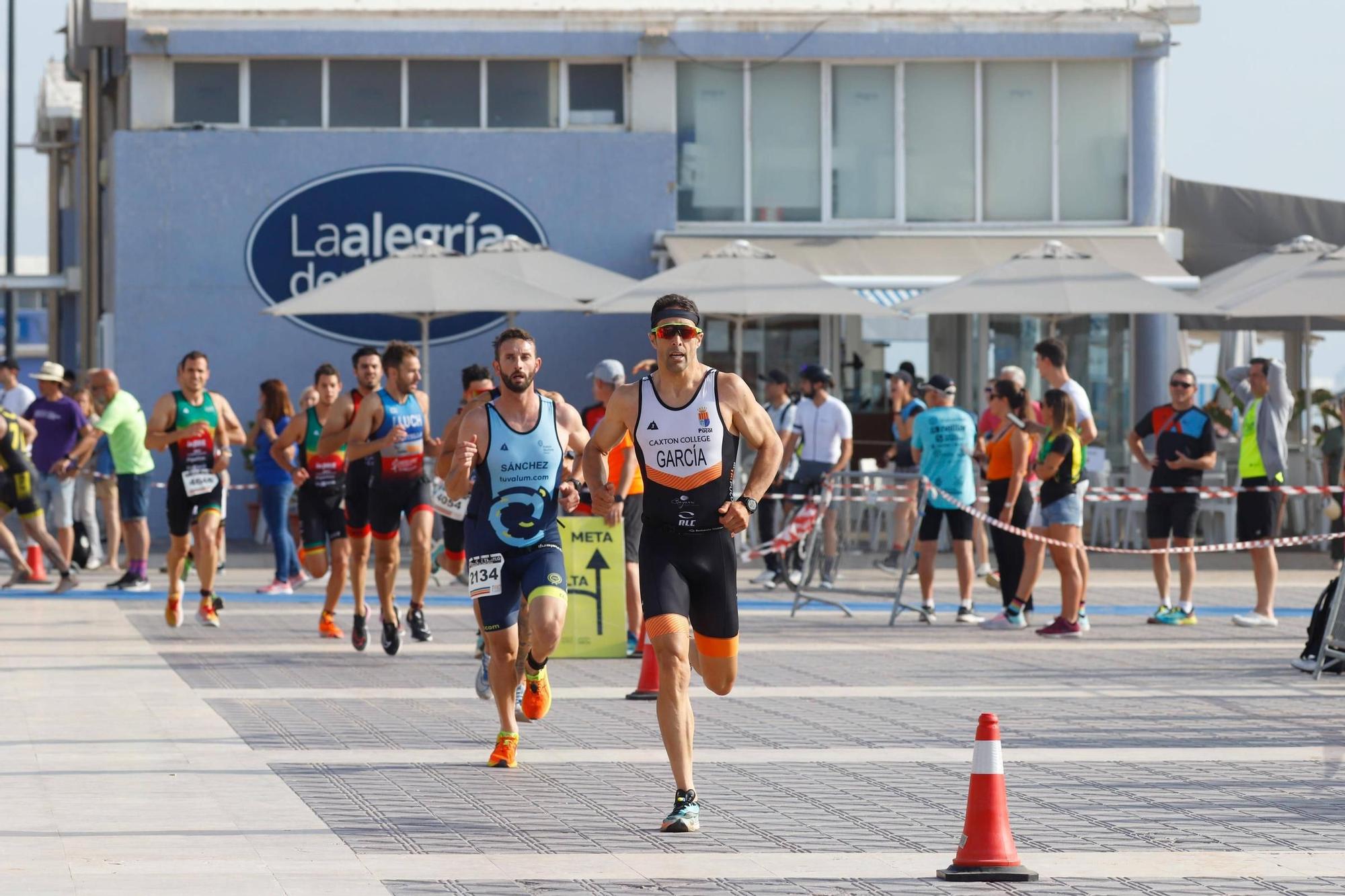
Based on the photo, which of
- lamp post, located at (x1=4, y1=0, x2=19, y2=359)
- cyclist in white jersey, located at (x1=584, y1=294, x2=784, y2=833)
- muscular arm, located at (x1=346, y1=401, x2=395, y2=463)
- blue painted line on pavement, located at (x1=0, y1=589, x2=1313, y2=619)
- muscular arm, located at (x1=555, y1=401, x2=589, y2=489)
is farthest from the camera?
lamp post, located at (x1=4, y1=0, x2=19, y2=359)

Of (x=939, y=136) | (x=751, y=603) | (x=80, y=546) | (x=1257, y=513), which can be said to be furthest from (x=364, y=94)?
(x=1257, y=513)

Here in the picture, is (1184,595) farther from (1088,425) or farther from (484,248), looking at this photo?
(484,248)

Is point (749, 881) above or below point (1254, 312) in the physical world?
below

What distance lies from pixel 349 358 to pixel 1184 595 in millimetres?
12626

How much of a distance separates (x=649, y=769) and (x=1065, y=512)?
22.6 ft

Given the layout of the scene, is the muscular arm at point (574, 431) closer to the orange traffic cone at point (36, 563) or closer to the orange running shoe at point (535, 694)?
the orange running shoe at point (535, 694)

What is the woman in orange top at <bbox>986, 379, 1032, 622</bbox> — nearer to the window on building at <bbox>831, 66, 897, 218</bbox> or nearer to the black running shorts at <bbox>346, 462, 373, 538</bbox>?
the black running shorts at <bbox>346, 462, 373, 538</bbox>

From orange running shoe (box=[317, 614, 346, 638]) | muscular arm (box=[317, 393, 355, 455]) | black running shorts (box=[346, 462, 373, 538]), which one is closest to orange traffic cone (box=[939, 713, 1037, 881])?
black running shorts (box=[346, 462, 373, 538])

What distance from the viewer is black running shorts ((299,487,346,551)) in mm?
14734

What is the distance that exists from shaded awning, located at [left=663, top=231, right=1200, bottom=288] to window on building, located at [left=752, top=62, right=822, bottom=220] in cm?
55

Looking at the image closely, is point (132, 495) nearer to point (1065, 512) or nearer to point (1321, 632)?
point (1065, 512)

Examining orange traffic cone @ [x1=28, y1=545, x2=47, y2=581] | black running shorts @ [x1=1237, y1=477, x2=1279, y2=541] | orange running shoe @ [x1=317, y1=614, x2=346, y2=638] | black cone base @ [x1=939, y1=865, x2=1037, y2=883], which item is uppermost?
black running shorts @ [x1=1237, y1=477, x2=1279, y2=541]

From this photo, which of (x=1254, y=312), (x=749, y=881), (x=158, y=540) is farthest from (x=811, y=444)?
(x=749, y=881)

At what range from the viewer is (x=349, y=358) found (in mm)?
26172
